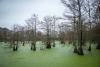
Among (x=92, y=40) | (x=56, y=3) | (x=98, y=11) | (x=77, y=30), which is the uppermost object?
(x=56, y=3)

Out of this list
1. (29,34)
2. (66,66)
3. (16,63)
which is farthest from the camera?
(29,34)

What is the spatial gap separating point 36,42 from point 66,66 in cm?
446

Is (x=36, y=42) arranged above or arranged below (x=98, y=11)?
below

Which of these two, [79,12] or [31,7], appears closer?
[31,7]

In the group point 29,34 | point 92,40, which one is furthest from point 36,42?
point 92,40

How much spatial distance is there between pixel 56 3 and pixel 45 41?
4.69 m

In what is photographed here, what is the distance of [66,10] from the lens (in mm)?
4910

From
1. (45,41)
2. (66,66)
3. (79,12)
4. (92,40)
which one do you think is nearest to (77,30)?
(79,12)

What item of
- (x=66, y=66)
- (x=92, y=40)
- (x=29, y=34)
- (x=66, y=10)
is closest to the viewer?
(x=66, y=66)

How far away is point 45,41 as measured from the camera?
8633mm

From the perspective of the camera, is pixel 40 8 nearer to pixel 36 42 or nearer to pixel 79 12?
pixel 79 12

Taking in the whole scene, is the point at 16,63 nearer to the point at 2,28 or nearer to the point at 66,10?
the point at 2,28

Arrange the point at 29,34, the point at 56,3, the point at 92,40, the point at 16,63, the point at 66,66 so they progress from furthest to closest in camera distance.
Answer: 1. the point at 29,34
2. the point at 56,3
3. the point at 92,40
4. the point at 16,63
5. the point at 66,66

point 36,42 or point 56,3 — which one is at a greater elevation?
point 56,3
